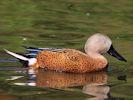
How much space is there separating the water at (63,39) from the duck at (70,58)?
5.5 inches

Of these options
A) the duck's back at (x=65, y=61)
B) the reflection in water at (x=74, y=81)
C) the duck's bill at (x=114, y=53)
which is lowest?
the reflection in water at (x=74, y=81)

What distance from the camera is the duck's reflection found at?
35.6ft

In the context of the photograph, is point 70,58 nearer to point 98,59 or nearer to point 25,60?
point 98,59

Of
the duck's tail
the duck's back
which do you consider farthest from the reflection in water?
the duck's tail

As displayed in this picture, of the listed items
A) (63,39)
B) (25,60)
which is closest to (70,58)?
(25,60)

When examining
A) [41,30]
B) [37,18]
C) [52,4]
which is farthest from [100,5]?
[41,30]

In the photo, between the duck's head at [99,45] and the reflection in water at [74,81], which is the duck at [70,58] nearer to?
the duck's head at [99,45]

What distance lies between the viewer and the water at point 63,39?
1078 centimetres

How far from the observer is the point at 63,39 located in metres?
14.9

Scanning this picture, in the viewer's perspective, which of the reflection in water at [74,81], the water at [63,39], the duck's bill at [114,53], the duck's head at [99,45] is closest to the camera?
the water at [63,39]

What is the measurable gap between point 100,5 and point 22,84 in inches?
352

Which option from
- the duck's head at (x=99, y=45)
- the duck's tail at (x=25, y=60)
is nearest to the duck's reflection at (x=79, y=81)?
the duck's tail at (x=25, y=60)

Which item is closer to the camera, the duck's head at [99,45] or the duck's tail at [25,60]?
the duck's tail at [25,60]

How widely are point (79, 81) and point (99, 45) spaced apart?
123cm
